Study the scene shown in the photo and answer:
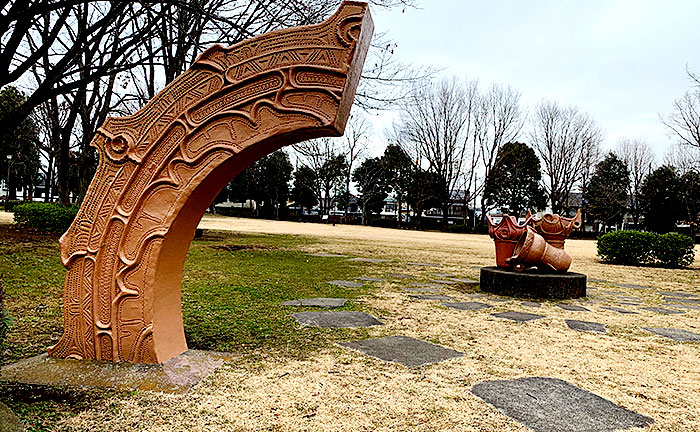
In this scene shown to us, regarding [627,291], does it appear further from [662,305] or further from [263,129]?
[263,129]

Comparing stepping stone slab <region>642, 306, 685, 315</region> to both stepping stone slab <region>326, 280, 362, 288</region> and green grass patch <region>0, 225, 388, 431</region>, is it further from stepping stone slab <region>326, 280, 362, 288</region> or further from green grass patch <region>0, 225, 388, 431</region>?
stepping stone slab <region>326, 280, 362, 288</region>

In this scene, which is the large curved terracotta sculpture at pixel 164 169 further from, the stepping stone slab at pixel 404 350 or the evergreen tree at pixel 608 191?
the evergreen tree at pixel 608 191

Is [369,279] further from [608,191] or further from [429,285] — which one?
[608,191]

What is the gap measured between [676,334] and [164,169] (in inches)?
198

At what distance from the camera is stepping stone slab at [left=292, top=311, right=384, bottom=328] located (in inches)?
174

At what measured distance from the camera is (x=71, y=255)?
10.1 ft

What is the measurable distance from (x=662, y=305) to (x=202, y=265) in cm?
756

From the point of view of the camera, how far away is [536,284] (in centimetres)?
644

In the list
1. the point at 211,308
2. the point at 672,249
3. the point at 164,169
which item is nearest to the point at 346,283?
the point at 211,308

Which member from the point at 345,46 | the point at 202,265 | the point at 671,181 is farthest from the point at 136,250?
the point at 671,181

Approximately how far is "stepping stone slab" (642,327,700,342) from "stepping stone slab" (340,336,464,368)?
248 cm

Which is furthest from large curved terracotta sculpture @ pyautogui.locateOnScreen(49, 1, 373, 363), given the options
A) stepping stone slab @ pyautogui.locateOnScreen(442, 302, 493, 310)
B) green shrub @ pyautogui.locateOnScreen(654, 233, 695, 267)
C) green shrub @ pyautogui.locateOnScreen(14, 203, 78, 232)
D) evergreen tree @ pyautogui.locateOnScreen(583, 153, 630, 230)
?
evergreen tree @ pyautogui.locateOnScreen(583, 153, 630, 230)

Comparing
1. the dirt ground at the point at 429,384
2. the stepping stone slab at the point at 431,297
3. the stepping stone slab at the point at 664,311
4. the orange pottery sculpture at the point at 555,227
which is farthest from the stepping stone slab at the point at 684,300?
the stepping stone slab at the point at 431,297

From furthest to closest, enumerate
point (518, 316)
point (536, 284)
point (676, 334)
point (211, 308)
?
point (536, 284) < point (518, 316) < point (211, 308) < point (676, 334)
